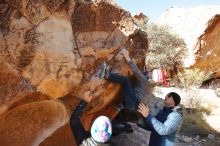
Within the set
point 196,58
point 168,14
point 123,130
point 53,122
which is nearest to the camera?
point 53,122

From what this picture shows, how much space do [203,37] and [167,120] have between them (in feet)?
43.3

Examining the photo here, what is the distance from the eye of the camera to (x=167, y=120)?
14.6ft

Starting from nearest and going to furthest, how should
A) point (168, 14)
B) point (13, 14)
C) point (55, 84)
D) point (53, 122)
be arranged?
point (13, 14) → point (55, 84) → point (53, 122) → point (168, 14)

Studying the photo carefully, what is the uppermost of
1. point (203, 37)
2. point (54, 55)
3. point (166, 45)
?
point (203, 37)

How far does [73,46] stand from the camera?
4797mm

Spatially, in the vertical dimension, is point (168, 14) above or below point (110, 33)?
above

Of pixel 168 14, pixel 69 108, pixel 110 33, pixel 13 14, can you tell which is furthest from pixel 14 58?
pixel 168 14

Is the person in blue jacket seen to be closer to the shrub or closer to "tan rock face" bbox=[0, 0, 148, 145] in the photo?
"tan rock face" bbox=[0, 0, 148, 145]

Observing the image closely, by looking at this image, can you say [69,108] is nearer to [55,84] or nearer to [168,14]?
[55,84]

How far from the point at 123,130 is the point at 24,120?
2.24 m

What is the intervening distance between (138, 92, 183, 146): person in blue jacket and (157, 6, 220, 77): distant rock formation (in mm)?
12397

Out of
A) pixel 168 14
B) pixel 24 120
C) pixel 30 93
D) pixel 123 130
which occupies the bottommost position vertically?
pixel 123 130

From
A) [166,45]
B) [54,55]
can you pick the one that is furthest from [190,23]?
[54,55]

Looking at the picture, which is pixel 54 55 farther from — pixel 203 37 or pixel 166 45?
pixel 203 37
